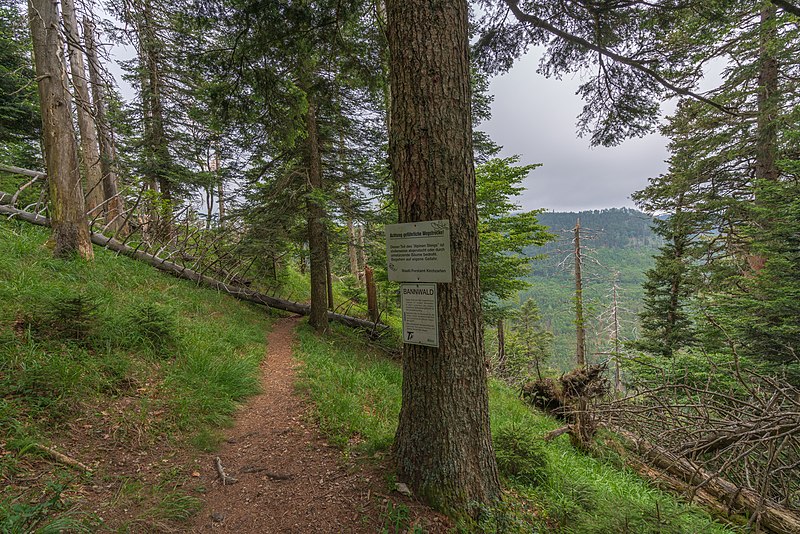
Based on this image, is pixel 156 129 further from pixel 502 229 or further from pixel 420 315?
pixel 420 315

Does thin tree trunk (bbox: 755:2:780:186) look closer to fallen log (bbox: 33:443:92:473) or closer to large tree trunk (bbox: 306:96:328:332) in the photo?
large tree trunk (bbox: 306:96:328:332)

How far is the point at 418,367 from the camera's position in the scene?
2.24 m

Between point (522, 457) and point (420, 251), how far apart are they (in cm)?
223

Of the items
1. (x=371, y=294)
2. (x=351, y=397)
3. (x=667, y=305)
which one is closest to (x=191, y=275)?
(x=371, y=294)

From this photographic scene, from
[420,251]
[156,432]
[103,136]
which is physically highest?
[103,136]

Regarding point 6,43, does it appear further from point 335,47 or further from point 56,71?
point 335,47

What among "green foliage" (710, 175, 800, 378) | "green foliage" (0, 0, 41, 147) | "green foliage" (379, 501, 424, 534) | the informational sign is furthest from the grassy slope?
"green foliage" (710, 175, 800, 378)

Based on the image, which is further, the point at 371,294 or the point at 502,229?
the point at 371,294

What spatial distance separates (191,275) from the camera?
874cm

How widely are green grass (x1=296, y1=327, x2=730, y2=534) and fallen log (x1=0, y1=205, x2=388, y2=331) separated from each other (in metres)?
3.96

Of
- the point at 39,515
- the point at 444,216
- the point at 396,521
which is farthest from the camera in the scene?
the point at 444,216

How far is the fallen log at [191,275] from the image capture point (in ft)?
23.4

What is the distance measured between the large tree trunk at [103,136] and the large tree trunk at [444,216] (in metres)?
5.67

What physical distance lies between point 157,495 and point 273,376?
291 cm
